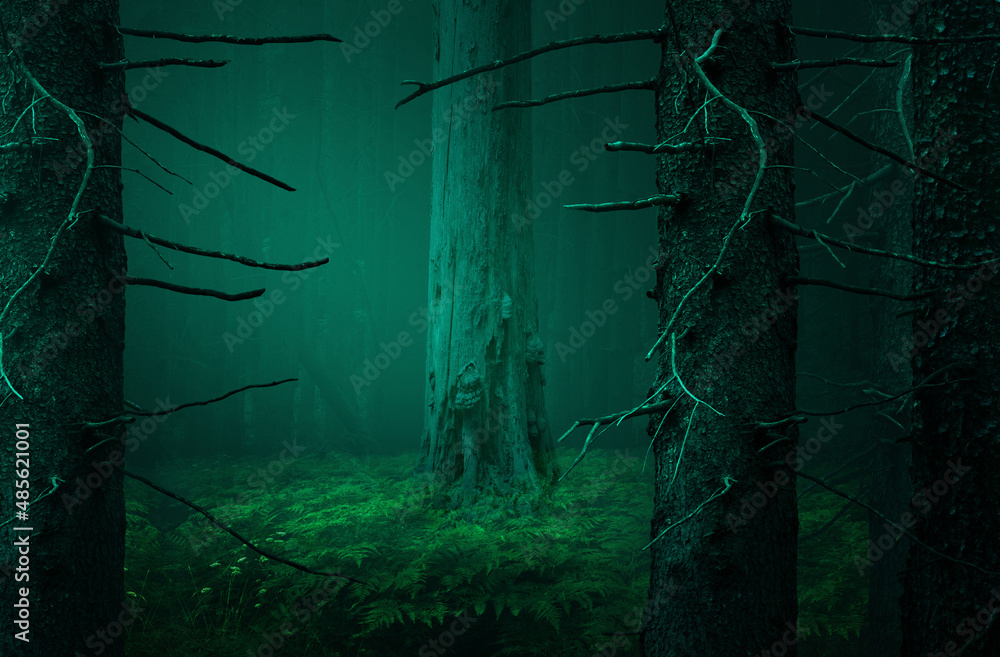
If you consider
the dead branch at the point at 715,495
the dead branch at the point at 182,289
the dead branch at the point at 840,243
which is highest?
the dead branch at the point at 840,243

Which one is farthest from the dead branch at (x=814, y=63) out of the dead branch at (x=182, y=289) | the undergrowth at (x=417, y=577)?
the undergrowth at (x=417, y=577)

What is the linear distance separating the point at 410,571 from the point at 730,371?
2662mm

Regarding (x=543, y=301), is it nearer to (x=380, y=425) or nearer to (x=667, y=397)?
(x=380, y=425)

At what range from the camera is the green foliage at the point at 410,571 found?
3865 millimetres

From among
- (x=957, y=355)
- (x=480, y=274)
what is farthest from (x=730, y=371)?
(x=480, y=274)

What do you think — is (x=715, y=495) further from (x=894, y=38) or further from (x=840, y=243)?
(x=894, y=38)

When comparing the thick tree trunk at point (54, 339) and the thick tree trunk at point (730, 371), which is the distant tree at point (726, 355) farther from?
the thick tree trunk at point (54, 339)

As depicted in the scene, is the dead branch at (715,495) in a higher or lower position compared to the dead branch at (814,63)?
lower

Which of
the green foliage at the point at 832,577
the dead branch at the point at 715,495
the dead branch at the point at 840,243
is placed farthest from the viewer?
the green foliage at the point at 832,577

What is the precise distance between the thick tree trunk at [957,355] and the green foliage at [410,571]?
1.67 metres

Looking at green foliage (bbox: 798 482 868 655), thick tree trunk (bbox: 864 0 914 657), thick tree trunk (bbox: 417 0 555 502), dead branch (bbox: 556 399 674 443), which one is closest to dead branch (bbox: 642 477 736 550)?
dead branch (bbox: 556 399 674 443)

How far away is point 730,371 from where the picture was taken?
7.84 feet

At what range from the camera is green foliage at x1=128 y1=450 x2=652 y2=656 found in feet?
12.7

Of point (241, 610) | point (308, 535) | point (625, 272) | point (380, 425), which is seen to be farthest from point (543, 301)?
point (241, 610)
